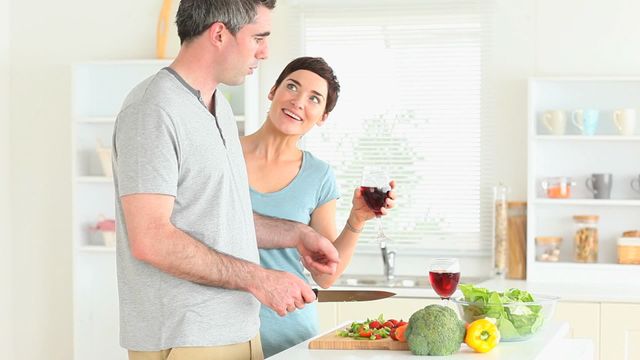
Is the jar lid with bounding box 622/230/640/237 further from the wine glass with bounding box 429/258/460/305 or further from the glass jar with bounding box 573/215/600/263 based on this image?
the wine glass with bounding box 429/258/460/305

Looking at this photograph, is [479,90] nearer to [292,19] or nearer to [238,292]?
[292,19]

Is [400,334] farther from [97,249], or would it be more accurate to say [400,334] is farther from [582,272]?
[97,249]

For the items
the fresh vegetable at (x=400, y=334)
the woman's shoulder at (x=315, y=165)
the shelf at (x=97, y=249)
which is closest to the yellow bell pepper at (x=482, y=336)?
the fresh vegetable at (x=400, y=334)

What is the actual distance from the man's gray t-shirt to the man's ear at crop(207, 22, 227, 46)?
0.13 meters

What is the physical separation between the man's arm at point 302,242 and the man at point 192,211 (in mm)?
437

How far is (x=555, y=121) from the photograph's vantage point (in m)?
5.41

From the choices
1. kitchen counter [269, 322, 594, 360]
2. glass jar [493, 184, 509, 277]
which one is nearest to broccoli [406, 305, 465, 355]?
kitchen counter [269, 322, 594, 360]

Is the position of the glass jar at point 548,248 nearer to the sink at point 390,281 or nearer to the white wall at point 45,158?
the sink at point 390,281

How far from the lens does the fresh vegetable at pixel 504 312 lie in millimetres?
2932

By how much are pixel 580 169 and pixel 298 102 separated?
2580mm

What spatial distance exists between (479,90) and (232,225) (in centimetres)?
326

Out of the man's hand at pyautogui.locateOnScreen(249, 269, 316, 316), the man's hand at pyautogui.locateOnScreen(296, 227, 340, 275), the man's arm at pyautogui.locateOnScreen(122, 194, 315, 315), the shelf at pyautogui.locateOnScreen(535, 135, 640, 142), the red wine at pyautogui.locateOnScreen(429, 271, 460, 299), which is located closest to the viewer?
the man's arm at pyautogui.locateOnScreen(122, 194, 315, 315)

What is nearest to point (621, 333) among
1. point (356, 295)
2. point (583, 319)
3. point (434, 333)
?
point (583, 319)

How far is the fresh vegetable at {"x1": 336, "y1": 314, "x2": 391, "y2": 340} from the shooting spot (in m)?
2.93
